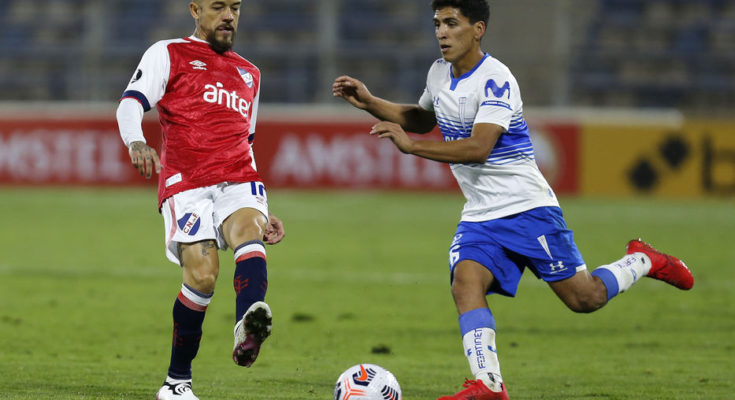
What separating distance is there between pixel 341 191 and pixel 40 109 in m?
6.09

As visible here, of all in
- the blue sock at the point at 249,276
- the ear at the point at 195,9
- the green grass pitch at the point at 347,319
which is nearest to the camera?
the blue sock at the point at 249,276

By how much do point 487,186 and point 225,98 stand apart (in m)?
1.37

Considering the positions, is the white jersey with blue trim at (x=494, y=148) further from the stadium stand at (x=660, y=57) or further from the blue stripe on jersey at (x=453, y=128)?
the stadium stand at (x=660, y=57)

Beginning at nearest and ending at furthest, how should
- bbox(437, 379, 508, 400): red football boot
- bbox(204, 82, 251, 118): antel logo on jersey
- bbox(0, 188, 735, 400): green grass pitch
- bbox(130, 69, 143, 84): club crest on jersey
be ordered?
bbox(437, 379, 508, 400): red football boot
bbox(130, 69, 143, 84): club crest on jersey
bbox(204, 82, 251, 118): antel logo on jersey
bbox(0, 188, 735, 400): green grass pitch

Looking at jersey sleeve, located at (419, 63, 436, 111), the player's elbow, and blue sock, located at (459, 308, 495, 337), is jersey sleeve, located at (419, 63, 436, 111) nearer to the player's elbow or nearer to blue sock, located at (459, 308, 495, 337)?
the player's elbow

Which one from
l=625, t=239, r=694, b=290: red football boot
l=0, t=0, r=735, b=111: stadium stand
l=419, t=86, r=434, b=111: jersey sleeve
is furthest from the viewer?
l=0, t=0, r=735, b=111: stadium stand

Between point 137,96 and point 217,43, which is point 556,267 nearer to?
point 217,43

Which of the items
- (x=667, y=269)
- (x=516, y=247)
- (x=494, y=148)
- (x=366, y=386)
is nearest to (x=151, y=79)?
(x=494, y=148)

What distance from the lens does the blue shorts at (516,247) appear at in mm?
5090

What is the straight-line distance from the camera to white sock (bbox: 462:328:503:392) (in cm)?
471

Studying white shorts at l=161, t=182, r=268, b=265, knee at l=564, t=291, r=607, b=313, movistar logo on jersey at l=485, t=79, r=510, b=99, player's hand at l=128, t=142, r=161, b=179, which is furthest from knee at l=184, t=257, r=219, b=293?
knee at l=564, t=291, r=607, b=313

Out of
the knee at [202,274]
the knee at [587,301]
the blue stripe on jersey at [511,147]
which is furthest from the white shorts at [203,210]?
the knee at [587,301]

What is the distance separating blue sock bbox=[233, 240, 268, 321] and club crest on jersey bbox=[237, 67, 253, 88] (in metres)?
→ 0.91

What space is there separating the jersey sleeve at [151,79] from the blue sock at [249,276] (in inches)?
32.8
